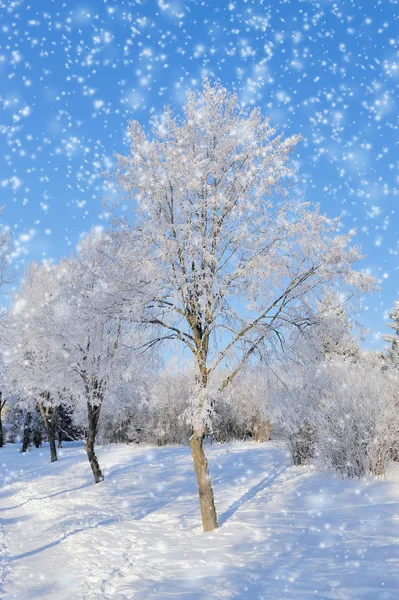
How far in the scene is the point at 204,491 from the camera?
870 cm

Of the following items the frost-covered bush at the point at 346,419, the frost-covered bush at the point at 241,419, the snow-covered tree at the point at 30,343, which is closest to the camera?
the frost-covered bush at the point at 346,419

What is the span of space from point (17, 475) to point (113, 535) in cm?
1361

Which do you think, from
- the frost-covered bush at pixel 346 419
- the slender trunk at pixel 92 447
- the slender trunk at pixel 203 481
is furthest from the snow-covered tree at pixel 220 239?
the slender trunk at pixel 92 447

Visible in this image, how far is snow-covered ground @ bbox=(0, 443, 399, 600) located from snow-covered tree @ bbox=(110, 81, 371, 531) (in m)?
1.57

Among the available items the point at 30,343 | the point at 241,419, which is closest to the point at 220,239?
the point at 30,343

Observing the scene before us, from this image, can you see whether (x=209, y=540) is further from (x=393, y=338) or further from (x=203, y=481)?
(x=393, y=338)

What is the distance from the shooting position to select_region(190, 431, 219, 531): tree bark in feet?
28.2

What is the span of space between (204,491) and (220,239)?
17.0 ft

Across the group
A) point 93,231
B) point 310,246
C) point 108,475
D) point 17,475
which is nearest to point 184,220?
point 310,246

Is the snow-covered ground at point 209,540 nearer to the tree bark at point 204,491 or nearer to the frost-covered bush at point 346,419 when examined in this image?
the tree bark at point 204,491

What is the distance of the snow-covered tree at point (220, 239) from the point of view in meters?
8.52

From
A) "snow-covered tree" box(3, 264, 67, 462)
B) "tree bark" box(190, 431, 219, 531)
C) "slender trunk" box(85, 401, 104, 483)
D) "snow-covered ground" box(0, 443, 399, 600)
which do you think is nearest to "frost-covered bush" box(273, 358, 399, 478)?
"snow-covered ground" box(0, 443, 399, 600)

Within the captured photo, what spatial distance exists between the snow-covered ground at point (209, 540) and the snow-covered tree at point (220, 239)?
61.7 inches

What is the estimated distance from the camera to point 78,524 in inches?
384
